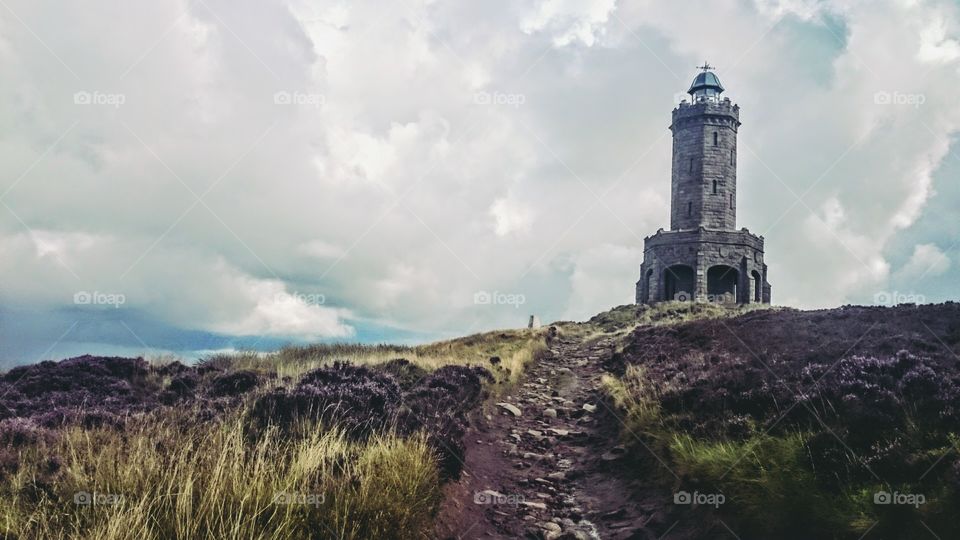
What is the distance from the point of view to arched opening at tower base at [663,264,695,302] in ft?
146

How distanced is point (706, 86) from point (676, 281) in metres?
18.4

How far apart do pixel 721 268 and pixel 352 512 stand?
1710 inches

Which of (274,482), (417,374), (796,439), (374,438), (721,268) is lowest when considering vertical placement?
(274,482)

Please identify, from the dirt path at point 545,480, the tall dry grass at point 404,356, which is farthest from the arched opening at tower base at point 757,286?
the dirt path at point 545,480

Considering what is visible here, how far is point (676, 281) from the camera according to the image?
148 feet

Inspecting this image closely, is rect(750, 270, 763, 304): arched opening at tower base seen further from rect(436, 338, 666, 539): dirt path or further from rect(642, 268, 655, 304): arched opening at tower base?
rect(436, 338, 666, 539): dirt path

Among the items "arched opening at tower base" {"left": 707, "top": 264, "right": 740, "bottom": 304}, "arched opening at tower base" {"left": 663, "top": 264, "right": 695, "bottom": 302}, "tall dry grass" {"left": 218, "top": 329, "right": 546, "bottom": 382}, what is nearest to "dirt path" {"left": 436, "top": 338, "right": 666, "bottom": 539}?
"tall dry grass" {"left": 218, "top": 329, "right": 546, "bottom": 382}

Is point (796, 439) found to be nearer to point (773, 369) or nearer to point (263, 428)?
point (773, 369)

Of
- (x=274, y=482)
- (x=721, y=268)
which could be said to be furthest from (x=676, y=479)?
(x=721, y=268)

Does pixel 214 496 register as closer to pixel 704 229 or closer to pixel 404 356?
pixel 404 356

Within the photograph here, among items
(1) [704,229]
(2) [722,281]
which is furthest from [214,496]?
(2) [722,281]

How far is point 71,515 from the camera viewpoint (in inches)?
199

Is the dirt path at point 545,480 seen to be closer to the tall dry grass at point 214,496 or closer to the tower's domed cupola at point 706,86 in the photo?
the tall dry grass at point 214,496

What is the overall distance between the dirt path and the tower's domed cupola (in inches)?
1696
